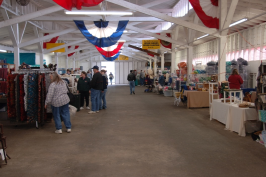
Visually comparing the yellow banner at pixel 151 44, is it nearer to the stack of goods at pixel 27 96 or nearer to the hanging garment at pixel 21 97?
the stack of goods at pixel 27 96

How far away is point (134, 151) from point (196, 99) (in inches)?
224

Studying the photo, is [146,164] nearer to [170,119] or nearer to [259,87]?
[259,87]

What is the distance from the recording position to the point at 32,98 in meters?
5.80

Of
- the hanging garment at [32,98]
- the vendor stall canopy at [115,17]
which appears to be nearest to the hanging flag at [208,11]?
the vendor stall canopy at [115,17]

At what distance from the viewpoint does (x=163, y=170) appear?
11.2 feet

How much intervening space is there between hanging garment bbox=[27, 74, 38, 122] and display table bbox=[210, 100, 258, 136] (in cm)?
463

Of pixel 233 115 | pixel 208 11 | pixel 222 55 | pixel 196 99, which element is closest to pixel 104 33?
pixel 208 11

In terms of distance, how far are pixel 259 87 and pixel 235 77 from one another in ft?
9.27

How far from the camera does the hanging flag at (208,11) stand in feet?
26.8

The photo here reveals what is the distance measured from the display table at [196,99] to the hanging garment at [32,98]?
224 inches

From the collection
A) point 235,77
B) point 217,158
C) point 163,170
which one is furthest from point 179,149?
point 235,77

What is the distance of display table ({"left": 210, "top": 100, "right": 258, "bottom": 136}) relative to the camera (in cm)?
523

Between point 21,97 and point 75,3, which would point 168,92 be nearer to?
point 75,3

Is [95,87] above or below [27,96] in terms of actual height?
above
